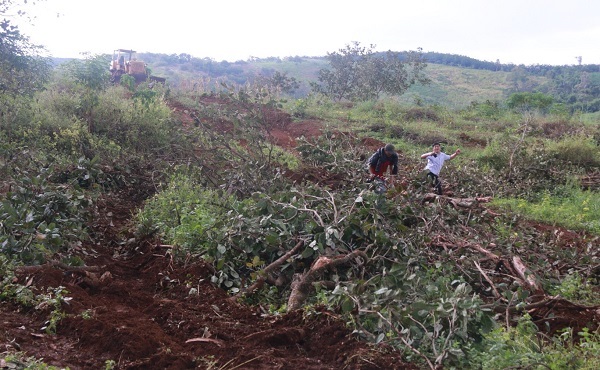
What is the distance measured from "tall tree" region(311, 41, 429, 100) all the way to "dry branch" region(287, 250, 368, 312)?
18046 millimetres

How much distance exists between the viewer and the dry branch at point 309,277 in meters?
4.25

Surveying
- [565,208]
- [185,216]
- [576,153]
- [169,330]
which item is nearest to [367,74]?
[576,153]

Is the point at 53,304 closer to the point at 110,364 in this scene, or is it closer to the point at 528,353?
the point at 110,364

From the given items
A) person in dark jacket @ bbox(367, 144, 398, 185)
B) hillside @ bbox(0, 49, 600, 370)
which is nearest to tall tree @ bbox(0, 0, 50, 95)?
hillside @ bbox(0, 49, 600, 370)

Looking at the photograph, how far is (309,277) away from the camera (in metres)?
4.44

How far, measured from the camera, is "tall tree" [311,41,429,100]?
2330 centimetres

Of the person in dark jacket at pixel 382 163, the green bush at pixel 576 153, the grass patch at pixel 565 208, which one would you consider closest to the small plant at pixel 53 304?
the person in dark jacket at pixel 382 163

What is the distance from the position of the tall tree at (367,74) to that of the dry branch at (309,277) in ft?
59.2

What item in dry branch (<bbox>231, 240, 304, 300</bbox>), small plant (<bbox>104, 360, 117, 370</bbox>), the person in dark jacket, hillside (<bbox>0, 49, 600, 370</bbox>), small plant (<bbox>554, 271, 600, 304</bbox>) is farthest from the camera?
the person in dark jacket

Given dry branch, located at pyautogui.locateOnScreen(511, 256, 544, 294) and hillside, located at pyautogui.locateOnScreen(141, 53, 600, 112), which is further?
hillside, located at pyautogui.locateOnScreen(141, 53, 600, 112)

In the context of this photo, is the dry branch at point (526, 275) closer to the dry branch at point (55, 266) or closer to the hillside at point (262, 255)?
the hillside at point (262, 255)

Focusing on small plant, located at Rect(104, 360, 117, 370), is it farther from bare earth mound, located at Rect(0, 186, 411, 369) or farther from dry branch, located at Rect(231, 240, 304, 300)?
dry branch, located at Rect(231, 240, 304, 300)

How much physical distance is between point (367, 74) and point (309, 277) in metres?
20.3

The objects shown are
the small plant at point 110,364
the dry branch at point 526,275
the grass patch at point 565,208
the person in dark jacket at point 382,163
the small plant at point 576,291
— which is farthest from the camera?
the grass patch at point 565,208
